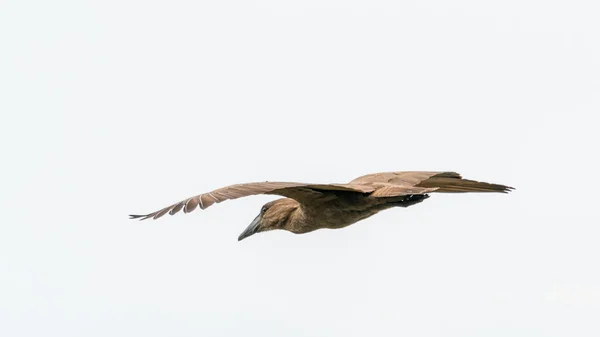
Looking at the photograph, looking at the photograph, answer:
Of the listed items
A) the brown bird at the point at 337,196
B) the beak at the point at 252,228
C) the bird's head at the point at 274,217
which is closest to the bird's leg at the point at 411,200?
the brown bird at the point at 337,196

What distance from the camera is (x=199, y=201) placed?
1307 cm

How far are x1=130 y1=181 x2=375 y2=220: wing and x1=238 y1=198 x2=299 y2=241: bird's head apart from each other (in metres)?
1.22

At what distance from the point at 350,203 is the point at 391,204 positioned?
0.45 meters

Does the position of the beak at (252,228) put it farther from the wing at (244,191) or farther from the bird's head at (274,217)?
the wing at (244,191)

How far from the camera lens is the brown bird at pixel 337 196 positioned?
13.5 meters

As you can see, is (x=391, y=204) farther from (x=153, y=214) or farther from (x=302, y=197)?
(x=153, y=214)

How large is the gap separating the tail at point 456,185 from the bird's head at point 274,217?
1574 millimetres

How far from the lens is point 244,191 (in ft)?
43.3

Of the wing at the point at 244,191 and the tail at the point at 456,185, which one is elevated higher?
the tail at the point at 456,185

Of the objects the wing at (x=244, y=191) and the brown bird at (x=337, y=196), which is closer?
the wing at (x=244, y=191)

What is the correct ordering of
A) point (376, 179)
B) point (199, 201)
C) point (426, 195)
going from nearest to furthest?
point (199, 201), point (426, 195), point (376, 179)

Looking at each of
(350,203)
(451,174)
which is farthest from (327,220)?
(451,174)

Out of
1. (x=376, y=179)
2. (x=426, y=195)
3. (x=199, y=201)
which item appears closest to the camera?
(x=199, y=201)

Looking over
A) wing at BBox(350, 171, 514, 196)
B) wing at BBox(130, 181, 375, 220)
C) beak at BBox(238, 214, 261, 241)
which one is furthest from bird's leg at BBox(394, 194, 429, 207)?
beak at BBox(238, 214, 261, 241)
